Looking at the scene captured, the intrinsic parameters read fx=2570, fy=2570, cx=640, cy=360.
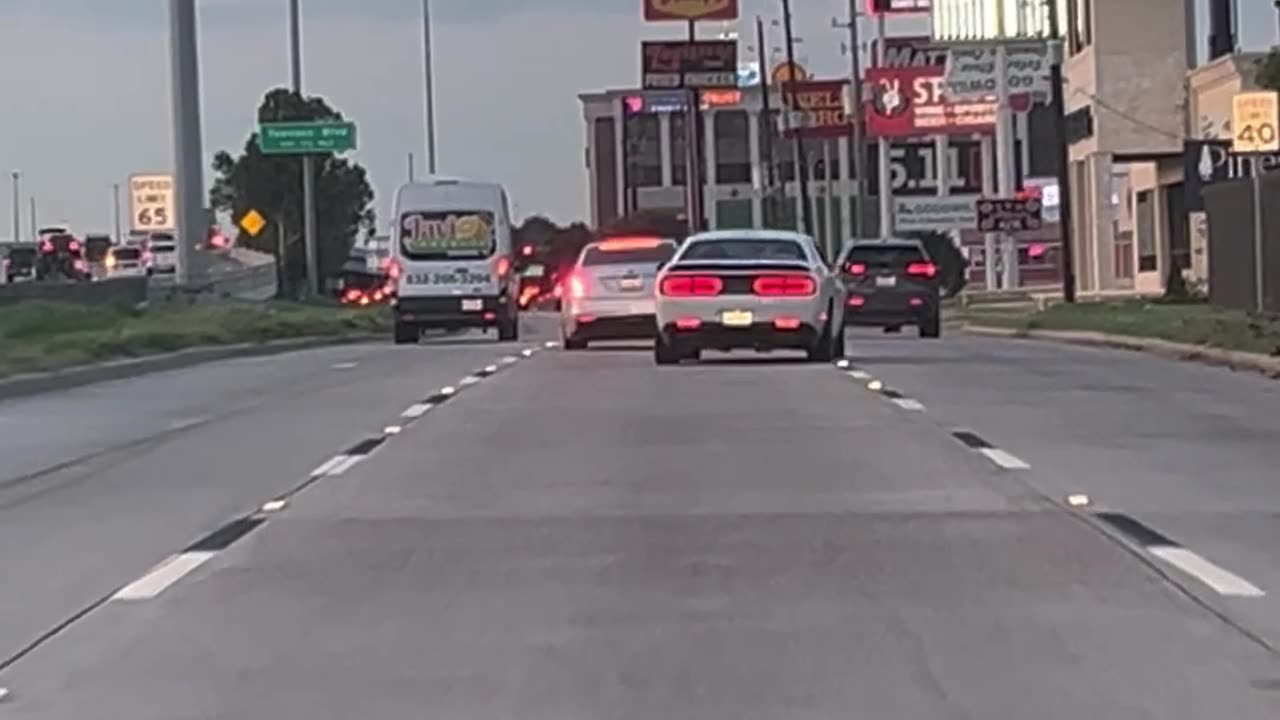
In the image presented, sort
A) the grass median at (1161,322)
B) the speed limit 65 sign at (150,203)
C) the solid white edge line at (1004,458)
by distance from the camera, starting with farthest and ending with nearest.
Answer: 1. the speed limit 65 sign at (150,203)
2. the grass median at (1161,322)
3. the solid white edge line at (1004,458)

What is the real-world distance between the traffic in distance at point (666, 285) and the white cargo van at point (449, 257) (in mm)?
18

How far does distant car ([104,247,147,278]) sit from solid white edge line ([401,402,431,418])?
71606mm

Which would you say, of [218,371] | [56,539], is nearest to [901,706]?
[56,539]

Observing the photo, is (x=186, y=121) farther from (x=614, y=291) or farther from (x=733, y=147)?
(x=733, y=147)

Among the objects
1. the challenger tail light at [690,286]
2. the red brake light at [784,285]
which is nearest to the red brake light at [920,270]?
the red brake light at [784,285]

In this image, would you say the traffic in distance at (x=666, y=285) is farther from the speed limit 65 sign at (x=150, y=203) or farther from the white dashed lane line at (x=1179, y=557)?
the speed limit 65 sign at (x=150, y=203)

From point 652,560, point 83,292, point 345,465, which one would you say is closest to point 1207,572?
point 652,560

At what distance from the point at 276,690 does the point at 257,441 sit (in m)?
11.2

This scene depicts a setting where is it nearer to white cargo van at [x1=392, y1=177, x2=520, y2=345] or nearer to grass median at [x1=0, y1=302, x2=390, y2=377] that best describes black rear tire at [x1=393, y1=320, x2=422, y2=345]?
white cargo van at [x1=392, y1=177, x2=520, y2=345]

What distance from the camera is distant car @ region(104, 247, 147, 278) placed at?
95.4 metres

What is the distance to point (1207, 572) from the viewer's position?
482 inches

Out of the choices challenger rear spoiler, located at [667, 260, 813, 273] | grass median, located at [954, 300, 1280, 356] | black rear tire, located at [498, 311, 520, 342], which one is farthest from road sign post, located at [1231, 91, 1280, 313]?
black rear tire, located at [498, 311, 520, 342]

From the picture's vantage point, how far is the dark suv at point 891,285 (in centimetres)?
4359

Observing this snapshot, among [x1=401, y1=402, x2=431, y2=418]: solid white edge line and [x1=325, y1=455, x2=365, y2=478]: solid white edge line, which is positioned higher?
[x1=401, y1=402, x2=431, y2=418]: solid white edge line
